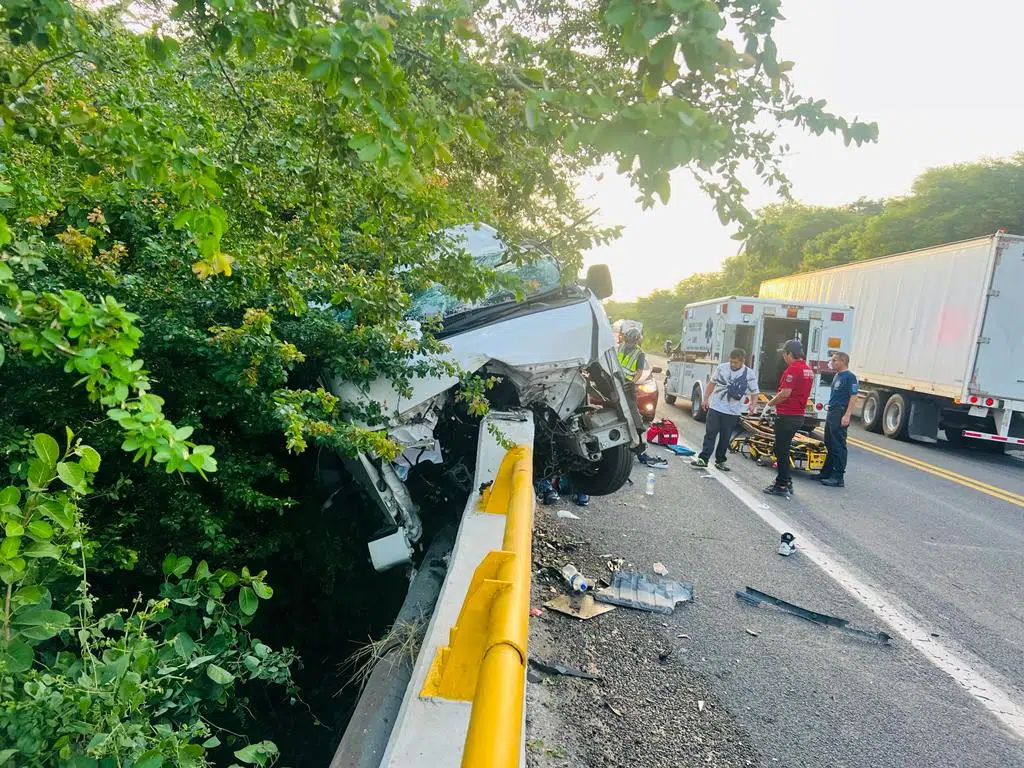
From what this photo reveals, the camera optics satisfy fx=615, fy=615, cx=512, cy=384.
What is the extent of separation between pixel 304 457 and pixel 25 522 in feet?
8.06

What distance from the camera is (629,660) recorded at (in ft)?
10.7

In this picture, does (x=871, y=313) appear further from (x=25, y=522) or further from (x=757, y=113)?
(x=25, y=522)

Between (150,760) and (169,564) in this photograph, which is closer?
(150,760)

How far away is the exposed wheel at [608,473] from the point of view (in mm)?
5242

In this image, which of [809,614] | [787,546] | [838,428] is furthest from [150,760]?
[838,428]

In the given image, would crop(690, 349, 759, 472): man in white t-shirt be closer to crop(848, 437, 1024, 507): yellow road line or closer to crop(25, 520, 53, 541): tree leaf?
crop(848, 437, 1024, 507): yellow road line

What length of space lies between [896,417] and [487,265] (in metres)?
11.8

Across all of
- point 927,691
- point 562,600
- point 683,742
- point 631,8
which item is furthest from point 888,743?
point 631,8

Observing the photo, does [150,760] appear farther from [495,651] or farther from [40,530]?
[495,651]

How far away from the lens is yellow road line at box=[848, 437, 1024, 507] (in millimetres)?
7845

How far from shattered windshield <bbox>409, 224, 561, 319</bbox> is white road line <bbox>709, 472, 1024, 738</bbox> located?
3.09m

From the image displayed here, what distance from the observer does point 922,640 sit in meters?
3.66

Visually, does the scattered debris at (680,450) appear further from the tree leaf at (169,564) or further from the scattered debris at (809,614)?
the tree leaf at (169,564)

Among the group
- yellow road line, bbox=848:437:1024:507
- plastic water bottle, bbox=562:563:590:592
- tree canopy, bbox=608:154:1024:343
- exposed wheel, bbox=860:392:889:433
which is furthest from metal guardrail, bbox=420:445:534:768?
tree canopy, bbox=608:154:1024:343
